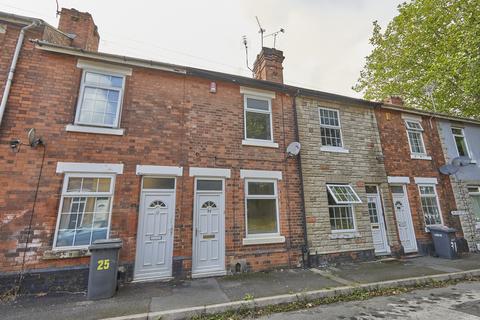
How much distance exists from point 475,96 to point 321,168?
13.1m

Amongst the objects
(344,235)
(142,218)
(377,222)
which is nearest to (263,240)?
(344,235)

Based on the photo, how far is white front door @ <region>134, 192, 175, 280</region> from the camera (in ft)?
19.4

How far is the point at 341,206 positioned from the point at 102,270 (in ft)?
25.0

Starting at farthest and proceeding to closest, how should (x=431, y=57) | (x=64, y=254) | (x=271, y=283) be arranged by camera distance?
(x=431, y=57), (x=271, y=283), (x=64, y=254)

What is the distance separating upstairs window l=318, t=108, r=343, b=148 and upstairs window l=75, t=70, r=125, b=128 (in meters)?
7.29

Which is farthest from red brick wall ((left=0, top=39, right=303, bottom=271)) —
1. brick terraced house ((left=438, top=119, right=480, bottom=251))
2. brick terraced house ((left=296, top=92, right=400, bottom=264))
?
brick terraced house ((left=438, top=119, right=480, bottom=251))

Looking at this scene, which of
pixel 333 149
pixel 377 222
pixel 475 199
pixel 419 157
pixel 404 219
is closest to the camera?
pixel 333 149

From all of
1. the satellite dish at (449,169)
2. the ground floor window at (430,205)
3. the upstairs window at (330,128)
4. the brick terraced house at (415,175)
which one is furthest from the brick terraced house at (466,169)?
the upstairs window at (330,128)

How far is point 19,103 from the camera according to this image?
5.72 meters

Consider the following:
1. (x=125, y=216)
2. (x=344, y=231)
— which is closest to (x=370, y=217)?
(x=344, y=231)

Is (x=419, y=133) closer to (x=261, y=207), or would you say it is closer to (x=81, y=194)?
(x=261, y=207)

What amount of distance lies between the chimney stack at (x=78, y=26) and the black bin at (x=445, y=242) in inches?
580

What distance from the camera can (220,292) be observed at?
16.7 ft

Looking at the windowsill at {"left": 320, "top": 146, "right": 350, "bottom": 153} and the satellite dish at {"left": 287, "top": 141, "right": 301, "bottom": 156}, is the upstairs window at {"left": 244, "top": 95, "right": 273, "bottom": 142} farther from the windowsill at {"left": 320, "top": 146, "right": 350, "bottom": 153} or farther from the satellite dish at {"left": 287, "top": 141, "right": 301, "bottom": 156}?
the windowsill at {"left": 320, "top": 146, "right": 350, "bottom": 153}
